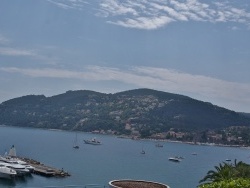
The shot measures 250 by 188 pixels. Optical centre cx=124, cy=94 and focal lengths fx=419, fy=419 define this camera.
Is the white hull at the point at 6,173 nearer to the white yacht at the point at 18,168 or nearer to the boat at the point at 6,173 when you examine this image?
the boat at the point at 6,173

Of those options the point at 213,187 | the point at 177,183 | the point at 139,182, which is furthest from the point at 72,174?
the point at 213,187

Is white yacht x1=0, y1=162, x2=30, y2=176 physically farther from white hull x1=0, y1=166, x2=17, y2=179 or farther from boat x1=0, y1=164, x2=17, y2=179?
white hull x1=0, y1=166, x2=17, y2=179

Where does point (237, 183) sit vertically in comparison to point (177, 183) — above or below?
above

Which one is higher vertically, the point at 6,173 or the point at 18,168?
the point at 18,168

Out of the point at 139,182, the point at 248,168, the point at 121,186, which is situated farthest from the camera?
the point at 248,168

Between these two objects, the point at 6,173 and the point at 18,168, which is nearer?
the point at 6,173

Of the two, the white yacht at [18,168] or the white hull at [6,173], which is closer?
the white hull at [6,173]

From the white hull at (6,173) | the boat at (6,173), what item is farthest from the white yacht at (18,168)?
the white hull at (6,173)

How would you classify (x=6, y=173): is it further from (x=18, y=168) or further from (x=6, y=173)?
(x=18, y=168)

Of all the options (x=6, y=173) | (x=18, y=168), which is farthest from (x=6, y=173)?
(x=18, y=168)

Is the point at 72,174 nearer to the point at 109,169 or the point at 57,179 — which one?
the point at 57,179

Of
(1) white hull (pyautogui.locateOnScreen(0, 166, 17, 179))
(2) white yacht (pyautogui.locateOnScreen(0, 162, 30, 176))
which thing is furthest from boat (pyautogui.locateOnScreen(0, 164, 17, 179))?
(2) white yacht (pyautogui.locateOnScreen(0, 162, 30, 176))
